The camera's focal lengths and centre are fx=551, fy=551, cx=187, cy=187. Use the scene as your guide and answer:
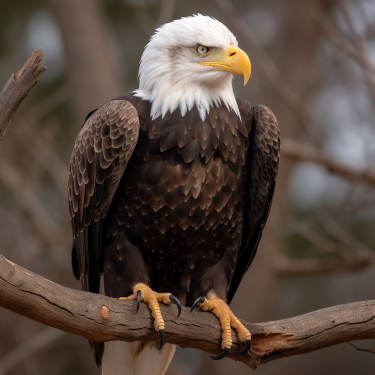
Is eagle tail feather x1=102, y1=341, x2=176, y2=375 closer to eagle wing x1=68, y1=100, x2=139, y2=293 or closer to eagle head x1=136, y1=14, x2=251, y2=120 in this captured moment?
eagle wing x1=68, y1=100, x2=139, y2=293

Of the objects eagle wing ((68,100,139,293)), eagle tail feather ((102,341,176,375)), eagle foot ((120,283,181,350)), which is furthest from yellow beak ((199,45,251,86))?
eagle tail feather ((102,341,176,375))

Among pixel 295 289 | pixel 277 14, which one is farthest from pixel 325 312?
pixel 295 289

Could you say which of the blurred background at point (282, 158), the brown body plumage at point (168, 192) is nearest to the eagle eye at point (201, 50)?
the brown body plumage at point (168, 192)

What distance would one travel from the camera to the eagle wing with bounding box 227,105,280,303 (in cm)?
343

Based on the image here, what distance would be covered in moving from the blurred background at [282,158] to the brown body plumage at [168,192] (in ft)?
4.96

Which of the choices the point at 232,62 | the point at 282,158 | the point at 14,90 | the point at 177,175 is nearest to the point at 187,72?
the point at 232,62

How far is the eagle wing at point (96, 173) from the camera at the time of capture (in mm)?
3174

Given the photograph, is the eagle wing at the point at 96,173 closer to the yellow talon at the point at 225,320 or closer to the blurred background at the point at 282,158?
the yellow talon at the point at 225,320

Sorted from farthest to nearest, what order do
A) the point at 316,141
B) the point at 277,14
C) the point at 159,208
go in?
the point at 277,14
the point at 316,141
the point at 159,208

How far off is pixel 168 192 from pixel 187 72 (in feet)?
2.44

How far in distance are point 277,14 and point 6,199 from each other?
225 inches

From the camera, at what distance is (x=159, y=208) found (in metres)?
3.18

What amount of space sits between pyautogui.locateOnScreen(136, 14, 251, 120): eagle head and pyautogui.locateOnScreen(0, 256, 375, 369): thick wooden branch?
1201mm

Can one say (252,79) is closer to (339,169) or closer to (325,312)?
(339,169)
